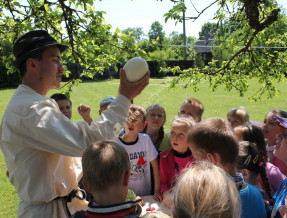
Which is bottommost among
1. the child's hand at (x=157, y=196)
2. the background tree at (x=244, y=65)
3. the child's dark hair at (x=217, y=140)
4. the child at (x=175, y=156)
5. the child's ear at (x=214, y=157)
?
the child's hand at (x=157, y=196)

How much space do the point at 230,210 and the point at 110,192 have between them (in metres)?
0.65

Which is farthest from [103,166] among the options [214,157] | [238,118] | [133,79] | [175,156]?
[238,118]

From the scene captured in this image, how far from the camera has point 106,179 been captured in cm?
147

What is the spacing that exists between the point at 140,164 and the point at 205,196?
2.04m

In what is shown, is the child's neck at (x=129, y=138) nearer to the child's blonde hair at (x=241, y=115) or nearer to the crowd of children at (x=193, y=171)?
the crowd of children at (x=193, y=171)

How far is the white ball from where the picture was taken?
1769mm

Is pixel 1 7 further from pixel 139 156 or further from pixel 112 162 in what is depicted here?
pixel 112 162

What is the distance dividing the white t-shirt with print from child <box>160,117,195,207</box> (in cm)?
18

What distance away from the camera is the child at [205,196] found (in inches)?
46.9

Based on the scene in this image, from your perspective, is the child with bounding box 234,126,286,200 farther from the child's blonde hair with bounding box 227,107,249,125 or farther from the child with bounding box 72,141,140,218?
the child with bounding box 72,141,140,218

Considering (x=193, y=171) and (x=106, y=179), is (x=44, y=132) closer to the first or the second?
(x=106, y=179)

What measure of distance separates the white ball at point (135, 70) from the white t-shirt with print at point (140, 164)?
1523 millimetres

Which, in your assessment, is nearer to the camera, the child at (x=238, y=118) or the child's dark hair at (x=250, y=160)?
the child's dark hair at (x=250, y=160)

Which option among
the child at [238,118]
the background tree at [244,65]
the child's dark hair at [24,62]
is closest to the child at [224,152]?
the child's dark hair at [24,62]
